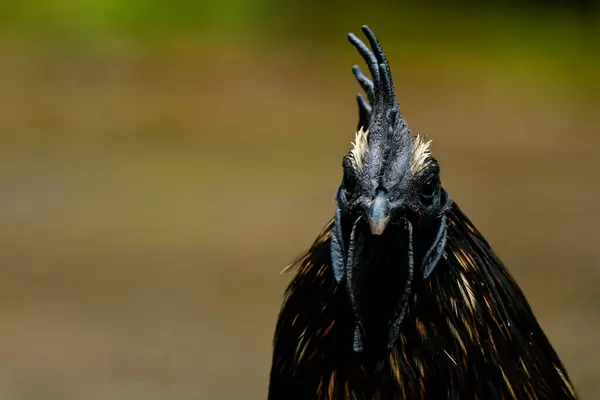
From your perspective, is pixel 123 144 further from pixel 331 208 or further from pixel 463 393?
pixel 463 393

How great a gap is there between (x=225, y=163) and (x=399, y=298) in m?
5.92

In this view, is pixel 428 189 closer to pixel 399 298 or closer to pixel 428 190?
pixel 428 190

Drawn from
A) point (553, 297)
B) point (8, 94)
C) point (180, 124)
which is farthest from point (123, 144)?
point (553, 297)

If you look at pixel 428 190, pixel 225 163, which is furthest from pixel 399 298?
pixel 225 163

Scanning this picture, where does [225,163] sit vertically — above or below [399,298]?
above

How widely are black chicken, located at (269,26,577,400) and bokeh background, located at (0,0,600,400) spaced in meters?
2.74

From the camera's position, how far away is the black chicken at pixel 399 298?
234 centimetres

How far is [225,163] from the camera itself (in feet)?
27.0

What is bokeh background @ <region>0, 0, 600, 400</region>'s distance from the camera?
573 centimetres

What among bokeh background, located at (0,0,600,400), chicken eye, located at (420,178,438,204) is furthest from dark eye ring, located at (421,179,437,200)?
bokeh background, located at (0,0,600,400)

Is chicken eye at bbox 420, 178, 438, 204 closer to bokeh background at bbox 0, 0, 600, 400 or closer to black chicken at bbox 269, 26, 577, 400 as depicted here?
black chicken at bbox 269, 26, 577, 400

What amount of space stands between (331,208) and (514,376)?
4.71m

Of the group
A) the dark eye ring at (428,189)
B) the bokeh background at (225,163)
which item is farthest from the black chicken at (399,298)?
the bokeh background at (225,163)

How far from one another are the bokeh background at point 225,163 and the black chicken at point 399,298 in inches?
108
